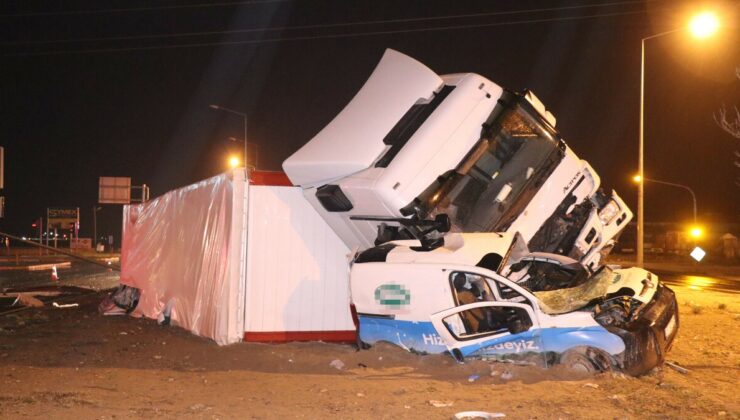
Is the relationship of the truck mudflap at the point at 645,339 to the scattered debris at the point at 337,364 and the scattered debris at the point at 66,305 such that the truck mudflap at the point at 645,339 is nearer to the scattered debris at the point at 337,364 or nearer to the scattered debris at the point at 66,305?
the scattered debris at the point at 337,364

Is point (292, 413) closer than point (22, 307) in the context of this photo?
Yes

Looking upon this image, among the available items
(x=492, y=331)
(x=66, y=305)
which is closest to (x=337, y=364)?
(x=492, y=331)

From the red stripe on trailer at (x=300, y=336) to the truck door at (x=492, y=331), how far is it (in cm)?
290

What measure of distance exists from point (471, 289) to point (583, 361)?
1.57 m

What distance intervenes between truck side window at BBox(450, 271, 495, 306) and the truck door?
132 millimetres

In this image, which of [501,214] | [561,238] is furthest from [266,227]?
[561,238]

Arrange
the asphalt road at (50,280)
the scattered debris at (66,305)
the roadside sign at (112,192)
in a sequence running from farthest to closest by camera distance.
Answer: the roadside sign at (112,192) → the asphalt road at (50,280) → the scattered debris at (66,305)

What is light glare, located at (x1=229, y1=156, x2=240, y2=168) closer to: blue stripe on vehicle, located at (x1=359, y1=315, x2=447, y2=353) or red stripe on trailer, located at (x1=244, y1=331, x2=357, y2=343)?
red stripe on trailer, located at (x1=244, y1=331, x2=357, y2=343)

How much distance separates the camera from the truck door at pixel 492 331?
26.5 ft

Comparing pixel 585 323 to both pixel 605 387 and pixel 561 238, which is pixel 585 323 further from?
pixel 561 238

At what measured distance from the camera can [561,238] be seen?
10719 mm

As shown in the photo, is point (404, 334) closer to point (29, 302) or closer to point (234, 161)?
point (29, 302)

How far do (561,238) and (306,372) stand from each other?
442 centimetres

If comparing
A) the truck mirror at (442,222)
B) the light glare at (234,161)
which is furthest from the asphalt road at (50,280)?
the truck mirror at (442,222)
